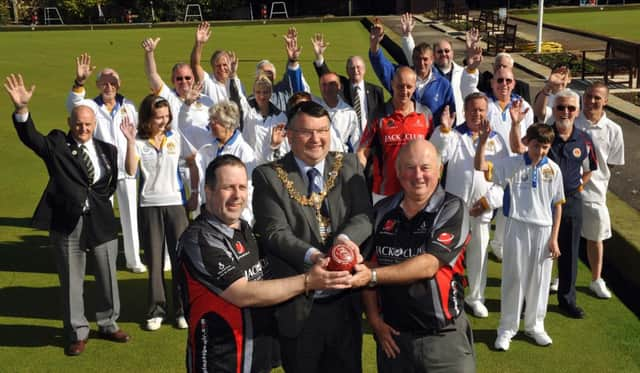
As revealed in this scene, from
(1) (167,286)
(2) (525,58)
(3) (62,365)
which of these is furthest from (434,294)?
(2) (525,58)

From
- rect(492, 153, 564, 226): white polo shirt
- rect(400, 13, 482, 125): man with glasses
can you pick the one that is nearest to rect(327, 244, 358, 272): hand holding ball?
rect(492, 153, 564, 226): white polo shirt

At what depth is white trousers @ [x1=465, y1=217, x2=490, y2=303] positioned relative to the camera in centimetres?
641

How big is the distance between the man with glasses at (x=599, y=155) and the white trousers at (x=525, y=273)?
1.18 metres

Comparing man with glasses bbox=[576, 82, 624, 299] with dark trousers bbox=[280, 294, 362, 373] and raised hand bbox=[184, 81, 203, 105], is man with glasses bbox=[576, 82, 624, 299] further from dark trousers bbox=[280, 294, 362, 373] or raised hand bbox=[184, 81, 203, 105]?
raised hand bbox=[184, 81, 203, 105]

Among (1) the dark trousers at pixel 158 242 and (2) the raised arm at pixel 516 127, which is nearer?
(2) the raised arm at pixel 516 127

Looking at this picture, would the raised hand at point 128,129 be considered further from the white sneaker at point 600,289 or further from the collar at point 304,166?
the white sneaker at point 600,289

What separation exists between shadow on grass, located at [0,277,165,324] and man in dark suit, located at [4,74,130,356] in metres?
0.66

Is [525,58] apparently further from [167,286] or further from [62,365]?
[62,365]

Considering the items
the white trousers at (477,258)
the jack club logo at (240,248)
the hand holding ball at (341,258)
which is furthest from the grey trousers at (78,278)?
the white trousers at (477,258)

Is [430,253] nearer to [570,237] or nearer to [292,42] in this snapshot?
[570,237]

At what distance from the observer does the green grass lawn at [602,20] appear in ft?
103

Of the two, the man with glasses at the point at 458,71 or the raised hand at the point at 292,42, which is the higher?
the raised hand at the point at 292,42

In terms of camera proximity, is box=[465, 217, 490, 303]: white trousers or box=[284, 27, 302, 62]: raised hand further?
box=[284, 27, 302, 62]: raised hand

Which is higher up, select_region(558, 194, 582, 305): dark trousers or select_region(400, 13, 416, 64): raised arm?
select_region(400, 13, 416, 64): raised arm
